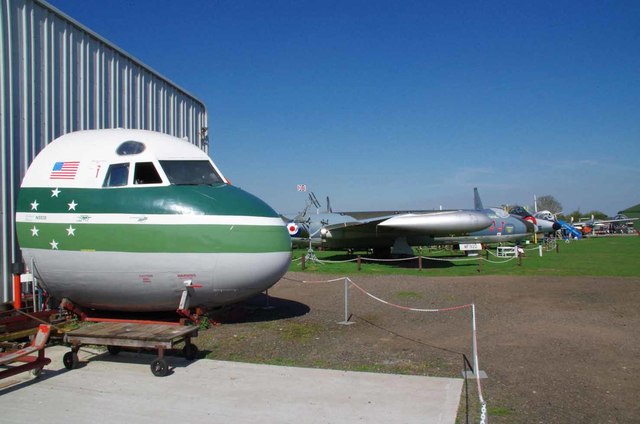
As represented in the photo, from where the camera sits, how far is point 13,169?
9.40m

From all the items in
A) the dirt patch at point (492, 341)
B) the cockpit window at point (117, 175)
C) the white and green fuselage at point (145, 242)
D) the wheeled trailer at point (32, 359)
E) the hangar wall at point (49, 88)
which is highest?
the hangar wall at point (49, 88)

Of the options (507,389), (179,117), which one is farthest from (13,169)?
(507,389)

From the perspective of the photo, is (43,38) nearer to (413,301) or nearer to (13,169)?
(13,169)

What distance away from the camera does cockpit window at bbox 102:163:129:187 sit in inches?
308

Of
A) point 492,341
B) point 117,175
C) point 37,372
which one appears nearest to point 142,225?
point 117,175

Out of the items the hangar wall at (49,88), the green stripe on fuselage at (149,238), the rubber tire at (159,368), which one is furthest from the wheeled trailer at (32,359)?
the hangar wall at (49,88)

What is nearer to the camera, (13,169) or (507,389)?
(507,389)

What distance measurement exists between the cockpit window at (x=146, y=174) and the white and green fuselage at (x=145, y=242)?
66mm

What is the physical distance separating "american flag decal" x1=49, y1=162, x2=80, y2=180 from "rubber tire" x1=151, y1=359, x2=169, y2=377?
11.8 feet

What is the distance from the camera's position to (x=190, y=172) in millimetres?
8289

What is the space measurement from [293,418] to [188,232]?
363 centimetres

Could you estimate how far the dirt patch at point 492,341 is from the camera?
214 inches

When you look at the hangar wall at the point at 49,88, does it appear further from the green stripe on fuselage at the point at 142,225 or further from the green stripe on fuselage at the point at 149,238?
the green stripe on fuselage at the point at 149,238

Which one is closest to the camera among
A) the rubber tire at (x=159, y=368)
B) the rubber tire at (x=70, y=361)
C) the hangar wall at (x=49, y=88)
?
the rubber tire at (x=159, y=368)
